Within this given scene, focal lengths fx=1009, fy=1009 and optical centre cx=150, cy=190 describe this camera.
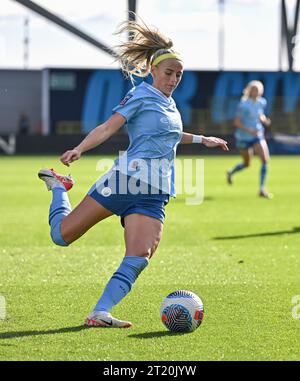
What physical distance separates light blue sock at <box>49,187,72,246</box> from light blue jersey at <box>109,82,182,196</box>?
0.59m

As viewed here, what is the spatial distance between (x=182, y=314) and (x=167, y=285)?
82.8 inches

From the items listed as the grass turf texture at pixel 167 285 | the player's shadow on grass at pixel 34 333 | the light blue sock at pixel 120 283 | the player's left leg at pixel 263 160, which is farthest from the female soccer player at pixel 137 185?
the player's left leg at pixel 263 160

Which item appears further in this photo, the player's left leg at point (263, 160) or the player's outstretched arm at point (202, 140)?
the player's left leg at point (263, 160)

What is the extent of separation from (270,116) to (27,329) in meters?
46.2

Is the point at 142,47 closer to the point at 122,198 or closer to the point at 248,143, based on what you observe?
the point at 122,198

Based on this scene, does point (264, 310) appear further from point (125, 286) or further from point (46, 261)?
point (46, 261)

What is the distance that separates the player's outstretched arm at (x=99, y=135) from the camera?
23.0ft

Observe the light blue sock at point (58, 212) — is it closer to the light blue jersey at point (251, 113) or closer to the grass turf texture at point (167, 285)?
the grass turf texture at point (167, 285)

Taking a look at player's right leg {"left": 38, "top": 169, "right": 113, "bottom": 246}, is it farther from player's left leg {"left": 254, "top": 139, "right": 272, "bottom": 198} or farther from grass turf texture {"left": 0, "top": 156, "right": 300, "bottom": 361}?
player's left leg {"left": 254, "top": 139, "right": 272, "bottom": 198}

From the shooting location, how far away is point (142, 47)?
25.5 feet

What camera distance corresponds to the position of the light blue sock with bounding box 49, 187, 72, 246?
7.64 meters

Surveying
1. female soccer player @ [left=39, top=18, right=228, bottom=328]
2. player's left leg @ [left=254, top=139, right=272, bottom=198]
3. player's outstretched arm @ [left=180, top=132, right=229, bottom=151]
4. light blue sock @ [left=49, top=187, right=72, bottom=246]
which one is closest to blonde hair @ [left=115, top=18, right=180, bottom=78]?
female soccer player @ [left=39, top=18, right=228, bottom=328]

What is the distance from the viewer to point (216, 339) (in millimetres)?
6953

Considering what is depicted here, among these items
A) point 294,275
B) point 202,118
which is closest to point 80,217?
point 294,275
